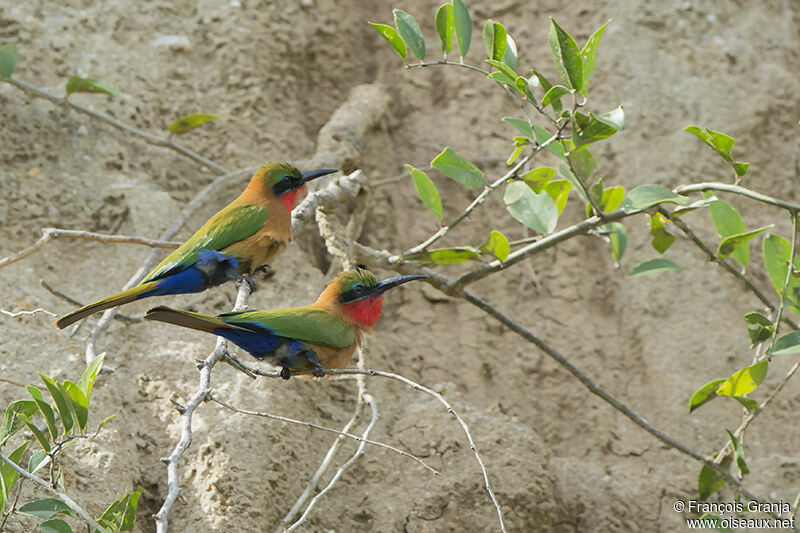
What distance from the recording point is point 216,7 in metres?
4.04

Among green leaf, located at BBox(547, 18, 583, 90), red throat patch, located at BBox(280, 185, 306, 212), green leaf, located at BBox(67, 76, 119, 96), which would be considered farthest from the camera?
green leaf, located at BBox(67, 76, 119, 96)

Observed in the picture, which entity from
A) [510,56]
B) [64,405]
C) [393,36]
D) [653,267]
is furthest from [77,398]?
[653,267]

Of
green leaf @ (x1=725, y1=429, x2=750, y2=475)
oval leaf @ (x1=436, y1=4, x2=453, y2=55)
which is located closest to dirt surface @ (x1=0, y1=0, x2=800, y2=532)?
green leaf @ (x1=725, y1=429, x2=750, y2=475)

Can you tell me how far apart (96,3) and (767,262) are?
304 centimetres

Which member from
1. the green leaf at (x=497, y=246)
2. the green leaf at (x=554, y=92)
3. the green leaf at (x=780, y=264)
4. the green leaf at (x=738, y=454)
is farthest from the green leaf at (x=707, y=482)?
the green leaf at (x=554, y=92)

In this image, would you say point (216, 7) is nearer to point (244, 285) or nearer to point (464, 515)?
point (244, 285)

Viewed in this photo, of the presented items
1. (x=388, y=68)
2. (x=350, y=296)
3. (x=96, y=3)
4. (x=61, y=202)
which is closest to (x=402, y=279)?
(x=350, y=296)

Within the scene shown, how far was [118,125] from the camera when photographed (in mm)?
3520

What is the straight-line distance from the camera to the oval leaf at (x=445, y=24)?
2.69 metres

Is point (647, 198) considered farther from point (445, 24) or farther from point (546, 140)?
point (445, 24)

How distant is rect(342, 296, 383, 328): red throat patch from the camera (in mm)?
2900

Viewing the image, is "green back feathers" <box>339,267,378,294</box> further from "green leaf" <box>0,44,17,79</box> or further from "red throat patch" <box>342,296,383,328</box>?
"green leaf" <box>0,44,17,79</box>

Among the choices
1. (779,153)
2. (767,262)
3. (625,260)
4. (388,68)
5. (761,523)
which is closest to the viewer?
(767,262)

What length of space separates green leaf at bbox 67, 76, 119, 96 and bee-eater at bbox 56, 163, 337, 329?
2.27 ft
